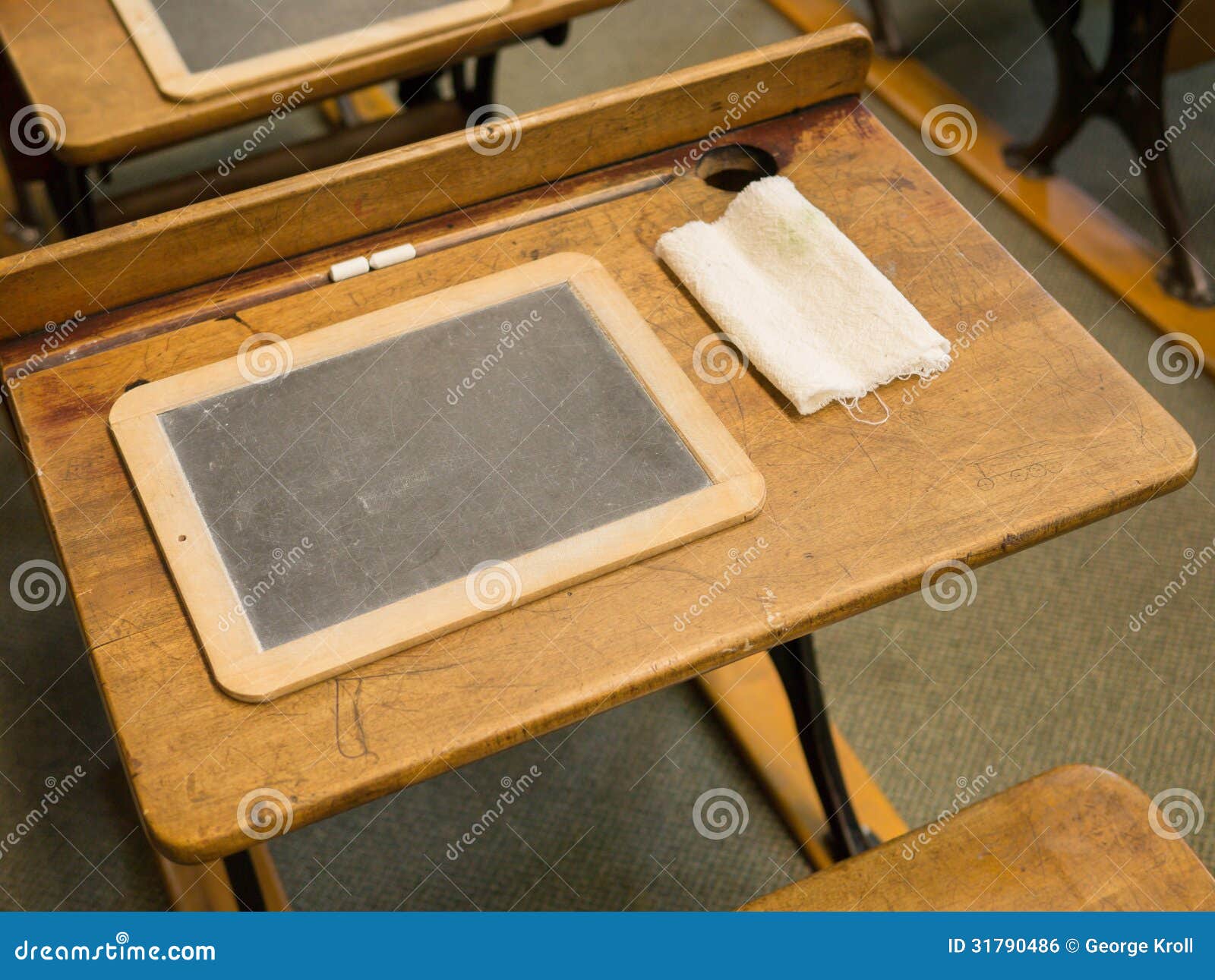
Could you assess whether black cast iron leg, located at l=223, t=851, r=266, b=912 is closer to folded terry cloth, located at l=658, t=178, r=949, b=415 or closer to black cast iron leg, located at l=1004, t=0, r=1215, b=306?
folded terry cloth, located at l=658, t=178, r=949, b=415

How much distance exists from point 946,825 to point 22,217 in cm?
239

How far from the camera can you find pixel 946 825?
1313 millimetres

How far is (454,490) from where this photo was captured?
119cm

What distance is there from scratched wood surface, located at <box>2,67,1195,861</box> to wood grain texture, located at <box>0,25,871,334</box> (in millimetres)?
51

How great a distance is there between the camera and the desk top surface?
1.69m

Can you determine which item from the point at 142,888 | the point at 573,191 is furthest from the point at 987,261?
the point at 142,888

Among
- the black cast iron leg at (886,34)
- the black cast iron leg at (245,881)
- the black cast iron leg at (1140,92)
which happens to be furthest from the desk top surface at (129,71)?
the black cast iron leg at (886,34)

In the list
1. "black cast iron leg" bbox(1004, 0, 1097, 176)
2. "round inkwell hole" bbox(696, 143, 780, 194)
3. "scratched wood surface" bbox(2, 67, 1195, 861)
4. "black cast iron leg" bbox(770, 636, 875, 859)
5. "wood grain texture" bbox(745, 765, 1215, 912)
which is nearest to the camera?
"scratched wood surface" bbox(2, 67, 1195, 861)

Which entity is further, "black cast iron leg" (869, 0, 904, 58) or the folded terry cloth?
"black cast iron leg" (869, 0, 904, 58)

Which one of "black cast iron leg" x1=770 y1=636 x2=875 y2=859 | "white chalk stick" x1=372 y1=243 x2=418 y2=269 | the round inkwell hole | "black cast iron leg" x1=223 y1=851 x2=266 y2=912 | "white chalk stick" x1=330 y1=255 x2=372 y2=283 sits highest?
the round inkwell hole

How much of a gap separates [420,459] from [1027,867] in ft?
2.48

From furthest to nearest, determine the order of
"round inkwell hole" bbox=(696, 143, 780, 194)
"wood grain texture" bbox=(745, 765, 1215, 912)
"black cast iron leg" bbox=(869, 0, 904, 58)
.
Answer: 1. "black cast iron leg" bbox=(869, 0, 904, 58)
2. "round inkwell hole" bbox=(696, 143, 780, 194)
3. "wood grain texture" bbox=(745, 765, 1215, 912)

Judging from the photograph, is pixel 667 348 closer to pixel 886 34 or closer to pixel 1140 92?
pixel 1140 92

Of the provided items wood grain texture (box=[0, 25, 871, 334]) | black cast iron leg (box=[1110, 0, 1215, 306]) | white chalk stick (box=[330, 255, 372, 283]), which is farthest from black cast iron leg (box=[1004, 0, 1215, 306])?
white chalk stick (box=[330, 255, 372, 283])
